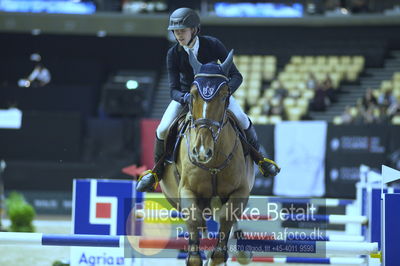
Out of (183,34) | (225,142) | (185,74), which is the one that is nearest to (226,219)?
(225,142)

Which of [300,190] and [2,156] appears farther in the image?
[2,156]

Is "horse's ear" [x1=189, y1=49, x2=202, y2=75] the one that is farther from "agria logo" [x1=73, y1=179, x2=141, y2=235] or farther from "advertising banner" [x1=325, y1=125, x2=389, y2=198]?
"advertising banner" [x1=325, y1=125, x2=389, y2=198]

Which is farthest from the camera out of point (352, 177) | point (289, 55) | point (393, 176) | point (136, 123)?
point (289, 55)

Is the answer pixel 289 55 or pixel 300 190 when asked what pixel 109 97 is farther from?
pixel 289 55

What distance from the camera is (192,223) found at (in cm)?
488

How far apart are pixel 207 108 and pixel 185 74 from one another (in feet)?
3.19

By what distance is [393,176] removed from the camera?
197 inches

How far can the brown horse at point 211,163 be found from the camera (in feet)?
15.0

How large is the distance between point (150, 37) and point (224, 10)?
2.29 metres

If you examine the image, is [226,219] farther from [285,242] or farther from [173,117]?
[173,117]

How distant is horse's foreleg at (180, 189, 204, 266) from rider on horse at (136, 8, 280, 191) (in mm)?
697

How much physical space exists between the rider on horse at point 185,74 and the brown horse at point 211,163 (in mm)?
245

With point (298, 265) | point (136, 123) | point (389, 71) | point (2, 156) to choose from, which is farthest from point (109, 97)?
point (389, 71)

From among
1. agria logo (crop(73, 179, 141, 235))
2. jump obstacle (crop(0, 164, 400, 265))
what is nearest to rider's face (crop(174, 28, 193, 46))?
jump obstacle (crop(0, 164, 400, 265))
